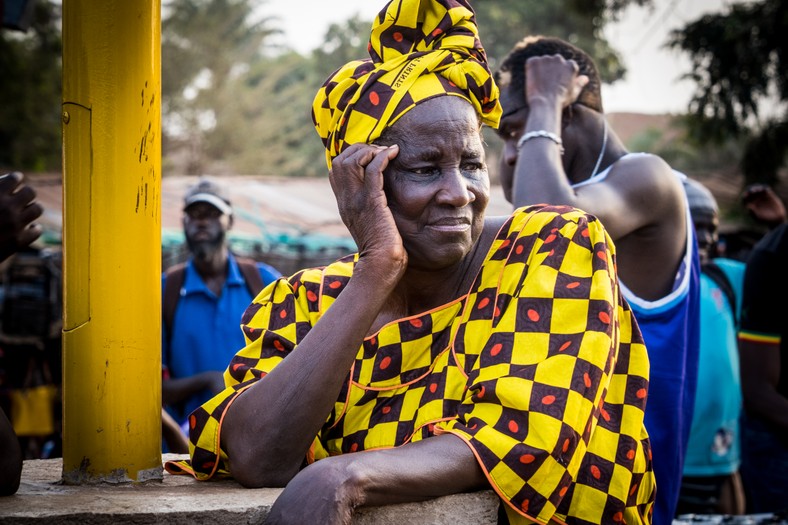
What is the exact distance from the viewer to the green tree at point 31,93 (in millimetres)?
20469

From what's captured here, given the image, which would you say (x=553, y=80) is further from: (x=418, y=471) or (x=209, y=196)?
(x=209, y=196)

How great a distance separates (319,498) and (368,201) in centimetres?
83

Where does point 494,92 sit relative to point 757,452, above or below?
above

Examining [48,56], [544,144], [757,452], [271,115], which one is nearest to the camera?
[544,144]

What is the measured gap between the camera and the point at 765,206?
625 centimetres

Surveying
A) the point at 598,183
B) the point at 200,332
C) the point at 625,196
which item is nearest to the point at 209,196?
the point at 200,332

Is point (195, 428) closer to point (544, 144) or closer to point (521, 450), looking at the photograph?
point (521, 450)

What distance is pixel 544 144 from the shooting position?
3283 mm

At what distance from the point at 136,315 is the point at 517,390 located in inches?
40.2

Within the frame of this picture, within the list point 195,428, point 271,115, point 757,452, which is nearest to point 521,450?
point 195,428

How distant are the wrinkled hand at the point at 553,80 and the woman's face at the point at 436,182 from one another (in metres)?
1.21

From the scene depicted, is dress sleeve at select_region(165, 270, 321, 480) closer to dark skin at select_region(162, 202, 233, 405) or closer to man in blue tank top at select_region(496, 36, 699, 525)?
man in blue tank top at select_region(496, 36, 699, 525)

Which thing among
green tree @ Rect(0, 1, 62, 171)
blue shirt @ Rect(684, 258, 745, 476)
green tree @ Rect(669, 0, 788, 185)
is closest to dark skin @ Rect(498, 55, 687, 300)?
blue shirt @ Rect(684, 258, 745, 476)

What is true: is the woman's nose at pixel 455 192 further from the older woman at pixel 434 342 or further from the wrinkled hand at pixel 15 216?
the wrinkled hand at pixel 15 216
